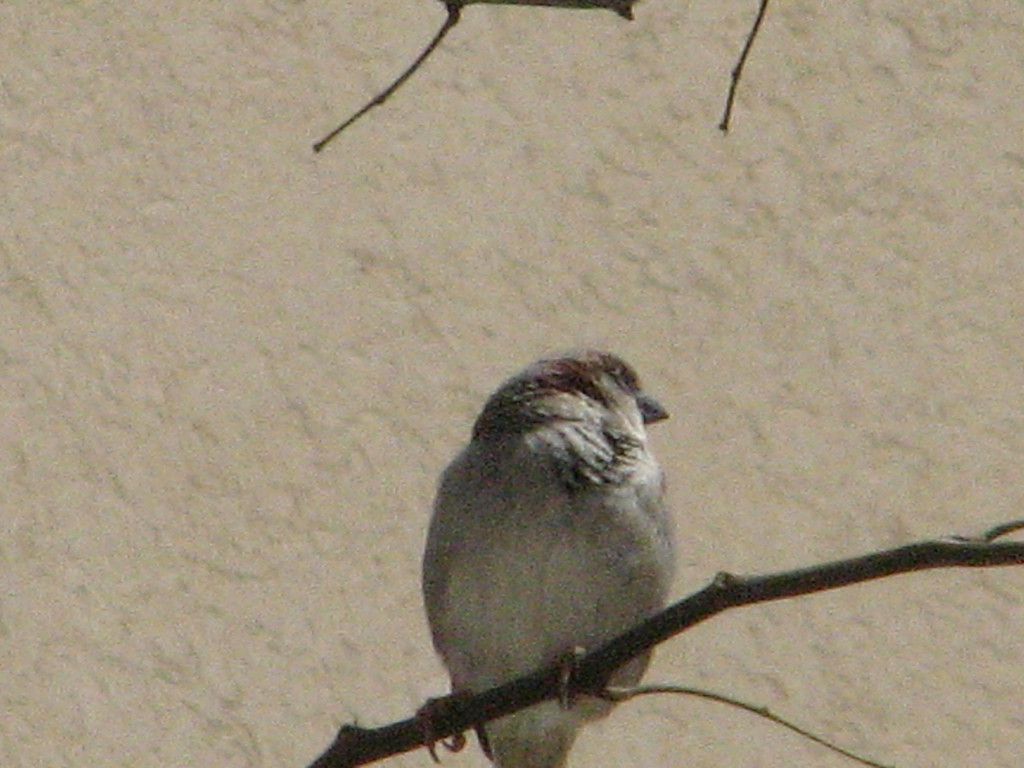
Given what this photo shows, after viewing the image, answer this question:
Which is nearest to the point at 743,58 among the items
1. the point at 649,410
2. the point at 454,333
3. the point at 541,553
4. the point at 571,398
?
the point at 541,553

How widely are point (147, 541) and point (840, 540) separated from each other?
3.60 feet

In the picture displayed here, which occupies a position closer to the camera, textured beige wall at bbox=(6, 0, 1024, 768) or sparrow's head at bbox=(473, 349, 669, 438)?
sparrow's head at bbox=(473, 349, 669, 438)

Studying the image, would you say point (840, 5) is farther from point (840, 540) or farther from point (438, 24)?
point (840, 540)

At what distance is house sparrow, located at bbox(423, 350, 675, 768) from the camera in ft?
7.98

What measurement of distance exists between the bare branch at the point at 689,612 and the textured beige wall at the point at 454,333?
175 cm

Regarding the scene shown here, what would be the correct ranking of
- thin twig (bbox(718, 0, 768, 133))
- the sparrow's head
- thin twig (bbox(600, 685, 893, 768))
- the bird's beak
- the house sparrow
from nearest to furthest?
1. thin twig (bbox(718, 0, 768, 133))
2. thin twig (bbox(600, 685, 893, 768))
3. the house sparrow
4. the sparrow's head
5. the bird's beak

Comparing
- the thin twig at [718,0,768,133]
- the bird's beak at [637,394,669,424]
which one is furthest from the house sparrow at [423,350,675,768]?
the thin twig at [718,0,768,133]

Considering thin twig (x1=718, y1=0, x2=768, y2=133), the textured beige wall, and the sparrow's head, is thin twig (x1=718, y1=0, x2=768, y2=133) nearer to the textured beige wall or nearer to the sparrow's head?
the sparrow's head

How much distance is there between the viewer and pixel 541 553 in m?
2.43

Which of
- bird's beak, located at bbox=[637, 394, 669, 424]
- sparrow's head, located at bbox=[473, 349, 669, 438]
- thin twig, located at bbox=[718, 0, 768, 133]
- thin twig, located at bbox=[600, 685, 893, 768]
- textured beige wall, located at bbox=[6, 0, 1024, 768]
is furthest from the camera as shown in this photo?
textured beige wall, located at bbox=[6, 0, 1024, 768]

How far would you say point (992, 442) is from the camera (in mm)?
3900

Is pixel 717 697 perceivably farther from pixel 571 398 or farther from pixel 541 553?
pixel 571 398

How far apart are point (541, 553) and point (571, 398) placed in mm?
277

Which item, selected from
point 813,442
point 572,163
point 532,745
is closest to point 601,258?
point 572,163
